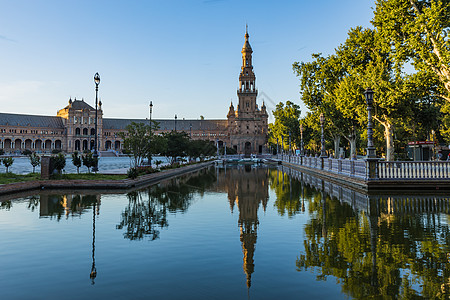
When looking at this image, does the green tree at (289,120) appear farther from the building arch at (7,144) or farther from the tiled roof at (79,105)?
the building arch at (7,144)

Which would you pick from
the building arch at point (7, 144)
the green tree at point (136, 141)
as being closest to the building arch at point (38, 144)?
the building arch at point (7, 144)

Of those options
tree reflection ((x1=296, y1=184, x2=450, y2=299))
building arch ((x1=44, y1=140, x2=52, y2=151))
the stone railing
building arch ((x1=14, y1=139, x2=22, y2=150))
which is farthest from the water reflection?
building arch ((x1=44, y1=140, x2=52, y2=151))

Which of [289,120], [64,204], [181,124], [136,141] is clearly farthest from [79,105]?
[64,204]

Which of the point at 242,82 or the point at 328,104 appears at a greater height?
the point at 242,82

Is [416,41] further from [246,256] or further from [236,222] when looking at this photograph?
[246,256]

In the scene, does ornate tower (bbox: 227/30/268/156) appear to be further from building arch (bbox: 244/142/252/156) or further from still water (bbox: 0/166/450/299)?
still water (bbox: 0/166/450/299)

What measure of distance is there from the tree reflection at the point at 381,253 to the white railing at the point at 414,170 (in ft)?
27.1

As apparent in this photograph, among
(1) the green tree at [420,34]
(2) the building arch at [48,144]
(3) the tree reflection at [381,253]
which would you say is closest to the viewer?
(3) the tree reflection at [381,253]

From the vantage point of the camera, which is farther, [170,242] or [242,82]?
[242,82]

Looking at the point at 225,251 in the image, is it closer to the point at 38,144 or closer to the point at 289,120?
the point at 289,120

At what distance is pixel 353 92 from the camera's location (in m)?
30.1

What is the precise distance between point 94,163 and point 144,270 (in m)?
22.4

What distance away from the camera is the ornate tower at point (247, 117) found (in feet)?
456

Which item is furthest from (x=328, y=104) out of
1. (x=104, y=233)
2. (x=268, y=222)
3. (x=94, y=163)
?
(x=104, y=233)
